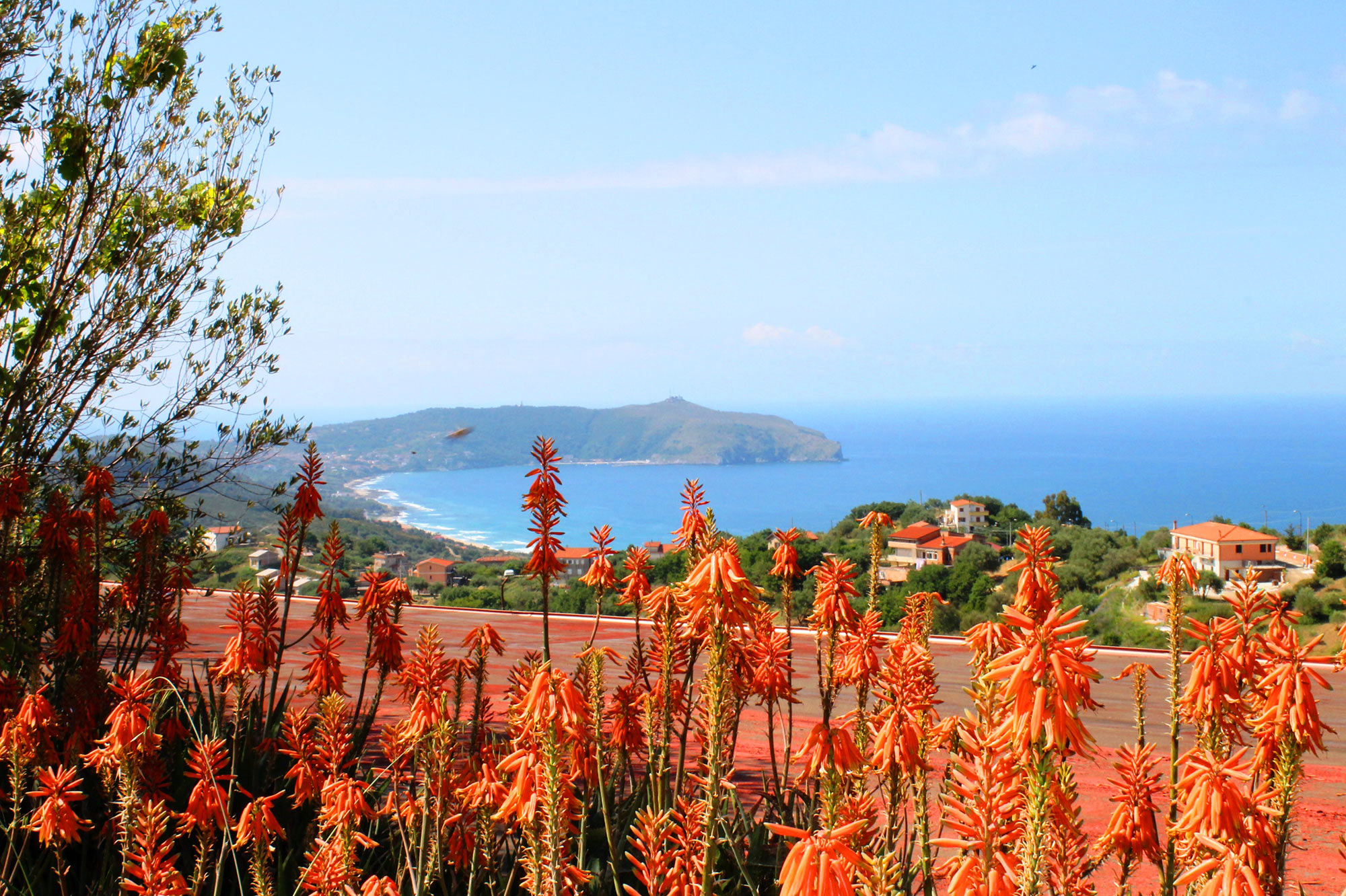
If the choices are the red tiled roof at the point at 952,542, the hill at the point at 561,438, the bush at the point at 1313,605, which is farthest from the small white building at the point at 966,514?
the hill at the point at 561,438

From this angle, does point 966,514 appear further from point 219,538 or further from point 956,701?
point 219,538

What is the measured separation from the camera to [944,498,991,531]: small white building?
45.7 metres

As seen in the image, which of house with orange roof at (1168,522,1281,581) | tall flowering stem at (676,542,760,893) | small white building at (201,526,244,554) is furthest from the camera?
house with orange roof at (1168,522,1281,581)

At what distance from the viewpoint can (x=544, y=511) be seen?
2961 millimetres

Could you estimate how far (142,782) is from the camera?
3.13m

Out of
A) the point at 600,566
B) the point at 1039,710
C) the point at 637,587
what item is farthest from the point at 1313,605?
the point at 1039,710

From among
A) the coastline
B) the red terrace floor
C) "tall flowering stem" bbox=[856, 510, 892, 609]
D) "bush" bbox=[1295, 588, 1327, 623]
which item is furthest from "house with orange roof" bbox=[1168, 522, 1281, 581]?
the coastline

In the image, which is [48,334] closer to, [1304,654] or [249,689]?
[249,689]

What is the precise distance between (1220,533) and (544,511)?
3215 cm

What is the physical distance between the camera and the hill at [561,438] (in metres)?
94.3

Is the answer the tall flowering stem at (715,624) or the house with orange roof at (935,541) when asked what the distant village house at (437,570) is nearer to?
the house with orange roof at (935,541)

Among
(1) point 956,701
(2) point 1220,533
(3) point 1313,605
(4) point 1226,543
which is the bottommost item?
(3) point 1313,605

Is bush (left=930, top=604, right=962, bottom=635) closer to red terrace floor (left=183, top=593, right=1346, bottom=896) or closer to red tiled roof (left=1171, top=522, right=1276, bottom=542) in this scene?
red terrace floor (left=183, top=593, right=1346, bottom=896)

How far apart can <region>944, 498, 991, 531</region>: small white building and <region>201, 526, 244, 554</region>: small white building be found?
1489 inches
